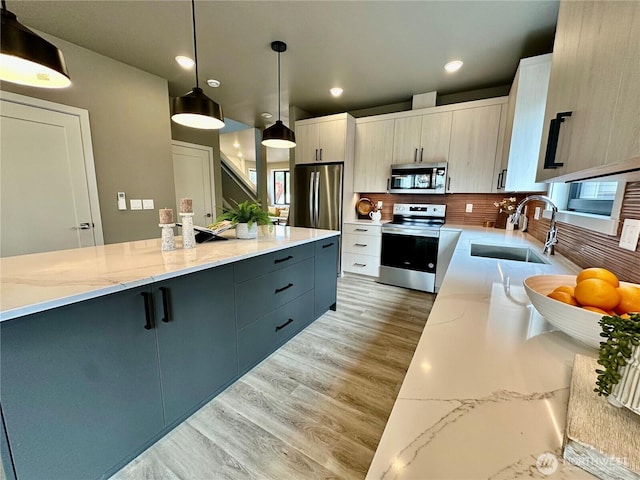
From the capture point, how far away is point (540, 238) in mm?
2273

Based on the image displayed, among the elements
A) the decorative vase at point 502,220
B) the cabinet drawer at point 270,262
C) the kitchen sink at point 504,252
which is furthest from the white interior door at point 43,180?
the decorative vase at point 502,220

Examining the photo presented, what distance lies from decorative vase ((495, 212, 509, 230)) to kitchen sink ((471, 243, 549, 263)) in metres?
1.38

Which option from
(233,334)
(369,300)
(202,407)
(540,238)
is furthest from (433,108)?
(202,407)

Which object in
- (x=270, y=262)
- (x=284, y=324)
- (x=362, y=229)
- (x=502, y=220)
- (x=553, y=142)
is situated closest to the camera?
(x=553, y=142)

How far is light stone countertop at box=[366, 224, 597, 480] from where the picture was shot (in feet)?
1.31

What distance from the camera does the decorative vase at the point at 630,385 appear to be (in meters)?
0.38

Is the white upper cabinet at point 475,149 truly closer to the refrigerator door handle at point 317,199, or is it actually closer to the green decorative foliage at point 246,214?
the refrigerator door handle at point 317,199

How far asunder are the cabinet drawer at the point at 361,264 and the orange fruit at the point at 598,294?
3032 millimetres

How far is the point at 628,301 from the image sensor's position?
68cm

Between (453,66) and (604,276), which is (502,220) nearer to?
(453,66)

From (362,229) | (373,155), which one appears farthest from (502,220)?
(373,155)

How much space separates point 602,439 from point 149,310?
1.45 meters

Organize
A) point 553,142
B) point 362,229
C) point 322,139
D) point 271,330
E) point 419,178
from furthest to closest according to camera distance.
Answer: point 322,139 < point 362,229 < point 419,178 < point 271,330 < point 553,142

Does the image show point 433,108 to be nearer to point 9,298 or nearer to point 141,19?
point 141,19
